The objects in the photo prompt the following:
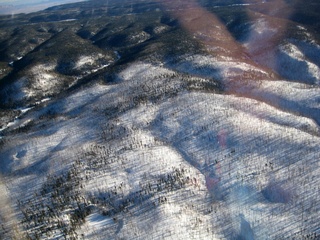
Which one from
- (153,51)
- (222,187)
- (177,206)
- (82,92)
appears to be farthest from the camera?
(153,51)

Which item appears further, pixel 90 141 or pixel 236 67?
pixel 236 67

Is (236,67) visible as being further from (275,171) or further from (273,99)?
(275,171)

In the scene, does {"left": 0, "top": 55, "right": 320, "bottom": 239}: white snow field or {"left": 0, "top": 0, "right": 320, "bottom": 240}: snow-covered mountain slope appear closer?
{"left": 0, "top": 55, "right": 320, "bottom": 239}: white snow field

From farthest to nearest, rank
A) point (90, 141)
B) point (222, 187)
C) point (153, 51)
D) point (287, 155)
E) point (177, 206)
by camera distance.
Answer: point (153, 51) < point (90, 141) < point (287, 155) < point (222, 187) < point (177, 206)

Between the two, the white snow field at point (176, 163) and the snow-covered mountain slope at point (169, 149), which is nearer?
the white snow field at point (176, 163)

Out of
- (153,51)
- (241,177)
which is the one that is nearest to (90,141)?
(241,177)

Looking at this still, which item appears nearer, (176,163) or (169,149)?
(176,163)

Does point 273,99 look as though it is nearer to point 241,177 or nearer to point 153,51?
point 241,177
